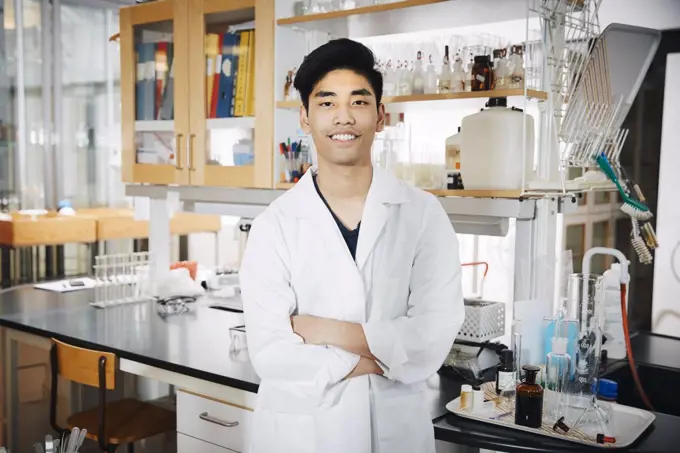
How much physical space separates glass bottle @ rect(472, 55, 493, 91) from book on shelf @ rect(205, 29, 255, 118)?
92cm

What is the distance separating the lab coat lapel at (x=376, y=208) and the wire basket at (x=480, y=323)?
1.93 feet

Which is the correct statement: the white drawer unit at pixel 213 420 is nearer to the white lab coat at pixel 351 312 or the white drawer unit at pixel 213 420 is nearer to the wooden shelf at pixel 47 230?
the white lab coat at pixel 351 312

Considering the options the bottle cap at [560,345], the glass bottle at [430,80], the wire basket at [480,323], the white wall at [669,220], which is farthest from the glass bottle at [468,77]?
the white wall at [669,220]

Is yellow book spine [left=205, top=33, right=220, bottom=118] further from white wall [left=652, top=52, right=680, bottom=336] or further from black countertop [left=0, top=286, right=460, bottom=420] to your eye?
white wall [left=652, top=52, right=680, bottom=336]

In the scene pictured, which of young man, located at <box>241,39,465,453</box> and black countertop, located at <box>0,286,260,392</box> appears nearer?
young man, located at <box>241,39,465,453</box>

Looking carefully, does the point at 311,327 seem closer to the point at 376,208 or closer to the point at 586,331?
the point at 376,208

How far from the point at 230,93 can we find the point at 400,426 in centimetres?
154

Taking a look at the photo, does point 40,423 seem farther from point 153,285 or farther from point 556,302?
point 556,302

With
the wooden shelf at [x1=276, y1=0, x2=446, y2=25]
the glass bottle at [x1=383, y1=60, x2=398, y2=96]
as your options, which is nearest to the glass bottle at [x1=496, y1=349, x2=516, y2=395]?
the glass bottle at [x1=383, y1=60, x2=398, y2=96]

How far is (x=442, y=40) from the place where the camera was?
7.55 feet

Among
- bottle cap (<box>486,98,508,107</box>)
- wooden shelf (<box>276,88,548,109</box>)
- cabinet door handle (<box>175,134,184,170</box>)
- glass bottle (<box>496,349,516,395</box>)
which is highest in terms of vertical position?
wooden shelf (<box>276,88,548,109</box>)

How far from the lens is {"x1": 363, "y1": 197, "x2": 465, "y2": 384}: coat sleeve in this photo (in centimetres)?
155

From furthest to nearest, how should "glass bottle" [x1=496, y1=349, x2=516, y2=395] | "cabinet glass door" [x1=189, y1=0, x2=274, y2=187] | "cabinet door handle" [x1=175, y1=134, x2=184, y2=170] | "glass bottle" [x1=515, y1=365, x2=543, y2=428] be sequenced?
"cabinet door handle" [x1=175, y1=134, x2=184, y2=170], "cabinet glass door" [x1=189, y1=0, x2=274, y2=187], "glass bottle" [x1=496, y1=349, x2=516, y2=395], "glass bottle" [x1=515, y1=365, x2=543, y2=428]

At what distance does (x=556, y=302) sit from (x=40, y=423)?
2160 millimetres
